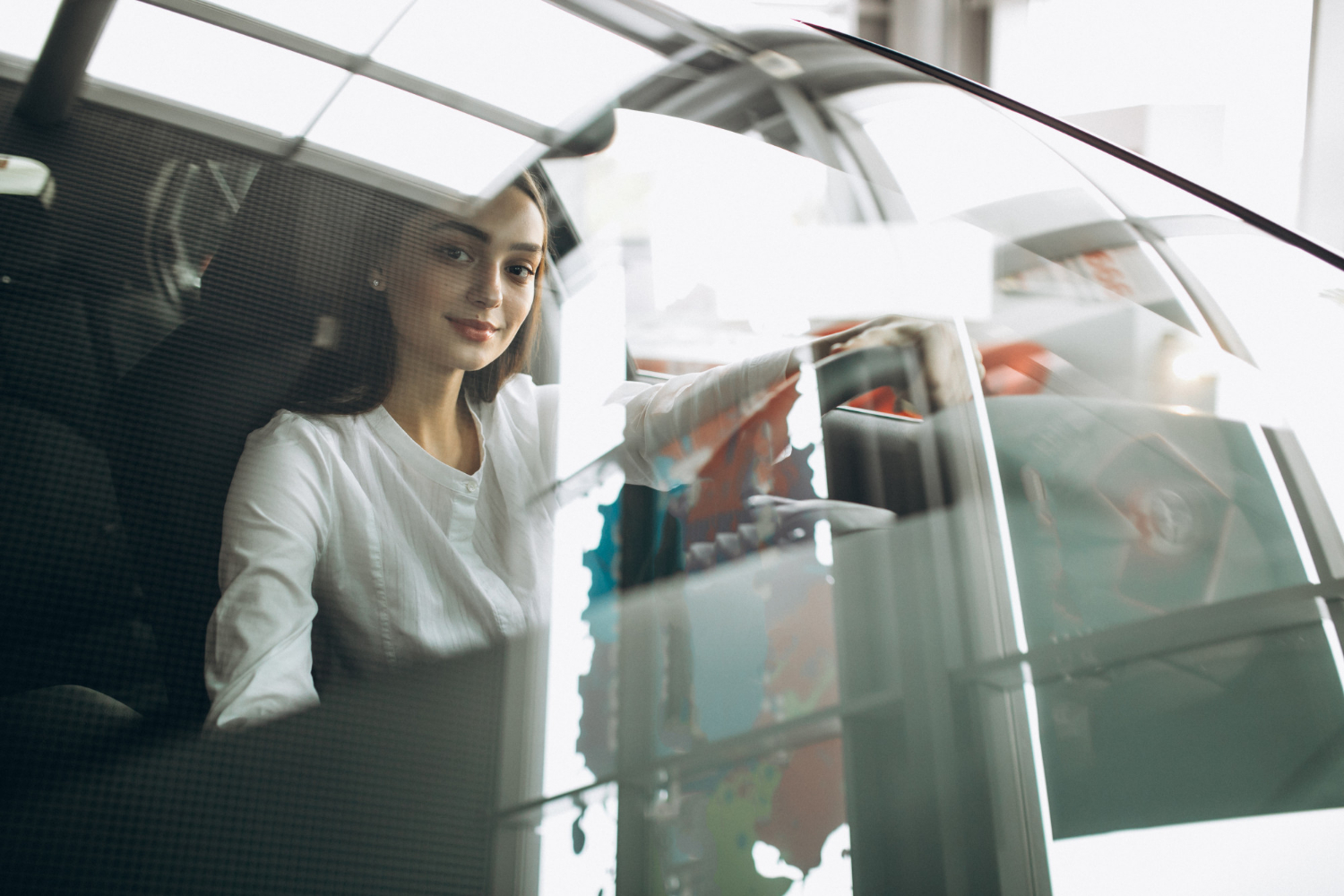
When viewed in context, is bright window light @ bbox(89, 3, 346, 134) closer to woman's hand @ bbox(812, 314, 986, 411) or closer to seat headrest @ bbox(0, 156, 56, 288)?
seat headrest @ bbox(0, 156, 56, 288)

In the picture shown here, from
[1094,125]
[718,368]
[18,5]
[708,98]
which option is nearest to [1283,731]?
[718,368]

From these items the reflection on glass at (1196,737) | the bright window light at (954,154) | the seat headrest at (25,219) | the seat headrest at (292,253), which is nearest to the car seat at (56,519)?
the seat headrest at (25,219)

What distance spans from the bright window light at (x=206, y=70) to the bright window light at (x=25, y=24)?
5 cm

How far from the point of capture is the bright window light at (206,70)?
2.39 feet

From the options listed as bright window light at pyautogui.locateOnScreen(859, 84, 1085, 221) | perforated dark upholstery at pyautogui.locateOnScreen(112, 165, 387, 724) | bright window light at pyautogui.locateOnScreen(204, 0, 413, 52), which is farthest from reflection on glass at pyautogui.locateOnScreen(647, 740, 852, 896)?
bright window light at pyautogui.locateOnScreen(204, 0, 413, 52)

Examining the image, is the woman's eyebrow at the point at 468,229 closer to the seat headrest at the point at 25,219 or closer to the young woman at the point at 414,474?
the young woman at the point at 414,474

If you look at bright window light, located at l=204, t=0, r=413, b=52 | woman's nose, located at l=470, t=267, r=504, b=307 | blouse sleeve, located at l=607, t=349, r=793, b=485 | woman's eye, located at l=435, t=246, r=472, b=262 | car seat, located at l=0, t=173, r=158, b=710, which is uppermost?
bright window light, located at l=204, t=0, r=413, b=52

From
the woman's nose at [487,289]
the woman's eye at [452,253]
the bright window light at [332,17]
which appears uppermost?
the bright window light at [332,17]

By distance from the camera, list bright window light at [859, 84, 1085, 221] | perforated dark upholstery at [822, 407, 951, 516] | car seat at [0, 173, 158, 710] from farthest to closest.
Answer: bright window light at [859, 84, 1085, 221] < perforated dark upholstery at [822, 407, 951, 516] < car seat at [0, 173, 158, 710]

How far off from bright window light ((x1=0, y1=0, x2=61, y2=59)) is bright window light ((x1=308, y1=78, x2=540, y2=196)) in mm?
239

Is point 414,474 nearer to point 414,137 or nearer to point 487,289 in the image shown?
point 487,289

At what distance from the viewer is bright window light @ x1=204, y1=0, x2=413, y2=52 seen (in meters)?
0.78

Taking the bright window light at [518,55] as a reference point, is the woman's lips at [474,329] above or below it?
below

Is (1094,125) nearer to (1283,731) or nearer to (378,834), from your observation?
(1283,731)
